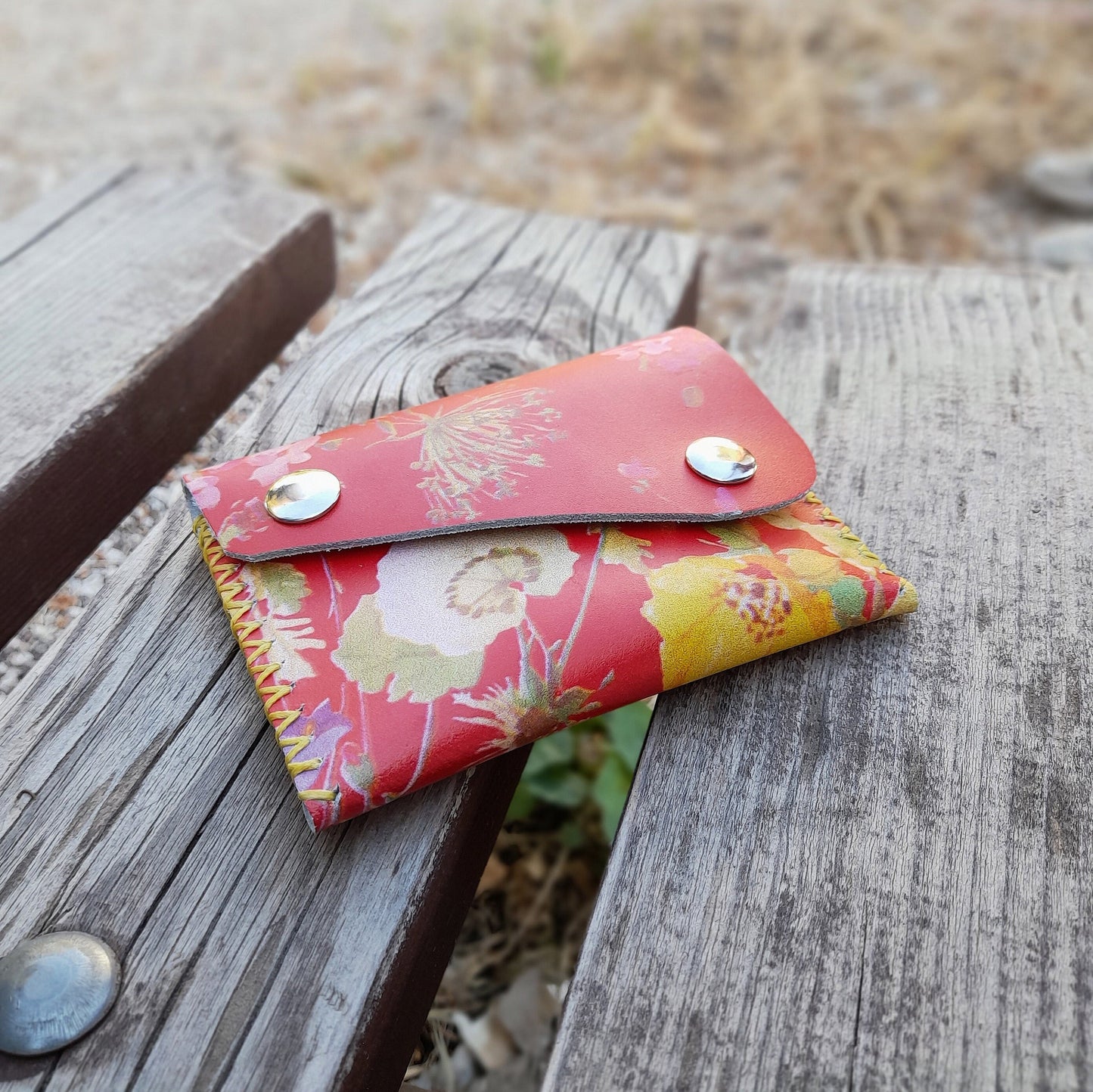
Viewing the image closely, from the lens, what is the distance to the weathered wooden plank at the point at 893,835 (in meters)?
0.71

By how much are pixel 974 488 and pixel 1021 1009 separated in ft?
1.84

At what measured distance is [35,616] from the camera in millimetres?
1089

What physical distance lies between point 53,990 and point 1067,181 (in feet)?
11.3

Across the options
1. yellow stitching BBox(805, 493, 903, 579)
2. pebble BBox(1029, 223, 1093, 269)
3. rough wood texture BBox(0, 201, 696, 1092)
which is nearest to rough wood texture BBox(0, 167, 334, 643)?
rough wood texture BBox(0, 201, 696, 1092)

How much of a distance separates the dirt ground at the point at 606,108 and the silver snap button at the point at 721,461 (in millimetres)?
1629

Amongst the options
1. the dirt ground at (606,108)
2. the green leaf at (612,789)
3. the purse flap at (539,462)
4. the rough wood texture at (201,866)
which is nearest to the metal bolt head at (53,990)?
the rough wood texture at (201,866)

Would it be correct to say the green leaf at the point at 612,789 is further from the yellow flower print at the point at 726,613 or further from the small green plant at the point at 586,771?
the yellow flower print at the point at 726,613

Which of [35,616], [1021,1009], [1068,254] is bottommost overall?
[1068,254]

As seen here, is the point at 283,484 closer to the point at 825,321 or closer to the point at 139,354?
the point at 139,354

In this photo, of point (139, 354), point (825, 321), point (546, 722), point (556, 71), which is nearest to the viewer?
point (546, 722)

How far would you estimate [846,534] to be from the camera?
96cm

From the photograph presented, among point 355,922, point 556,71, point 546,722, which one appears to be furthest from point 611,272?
point 556,71

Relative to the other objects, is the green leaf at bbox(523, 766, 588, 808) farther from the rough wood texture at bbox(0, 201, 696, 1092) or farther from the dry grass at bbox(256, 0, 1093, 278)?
the dry grass at bbox(256, 0, 1093, 278)

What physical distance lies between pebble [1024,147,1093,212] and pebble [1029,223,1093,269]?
0.71ft
